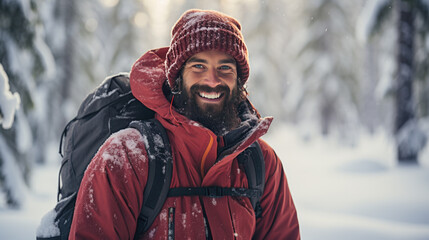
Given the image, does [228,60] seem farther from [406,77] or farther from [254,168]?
[406,77]

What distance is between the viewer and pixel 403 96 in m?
11.6

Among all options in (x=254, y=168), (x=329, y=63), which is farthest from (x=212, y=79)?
(x=329, y=63)

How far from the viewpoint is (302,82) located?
20844 mm

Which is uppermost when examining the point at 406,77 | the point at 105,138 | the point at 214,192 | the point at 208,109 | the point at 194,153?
the point at 406,77

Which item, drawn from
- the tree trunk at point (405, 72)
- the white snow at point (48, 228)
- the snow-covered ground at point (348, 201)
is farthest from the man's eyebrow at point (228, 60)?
the tree trunk at point (405, 72)

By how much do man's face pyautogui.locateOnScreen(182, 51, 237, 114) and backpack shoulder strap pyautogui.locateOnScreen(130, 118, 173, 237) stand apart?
1.59 ft

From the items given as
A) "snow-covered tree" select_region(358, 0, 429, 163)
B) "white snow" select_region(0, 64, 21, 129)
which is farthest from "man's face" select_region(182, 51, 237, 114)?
"snow-covered tree" select_region(358, 0, 429, 163)

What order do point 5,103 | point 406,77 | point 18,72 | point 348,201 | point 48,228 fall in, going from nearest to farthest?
1. point 48,228
2. point 5,103
3. point 18,72
4. point 348,201
5. point 406,77

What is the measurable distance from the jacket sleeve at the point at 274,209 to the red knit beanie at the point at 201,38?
31.0 inches

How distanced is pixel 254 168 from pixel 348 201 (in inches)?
316

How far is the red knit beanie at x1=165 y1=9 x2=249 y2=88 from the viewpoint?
2.39m

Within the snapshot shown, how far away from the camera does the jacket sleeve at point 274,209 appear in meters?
2.50

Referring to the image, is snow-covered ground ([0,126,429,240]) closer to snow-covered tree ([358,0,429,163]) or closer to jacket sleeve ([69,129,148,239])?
snow-covered tree ([358,0,429,163])

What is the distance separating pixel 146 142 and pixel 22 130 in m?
5.93
